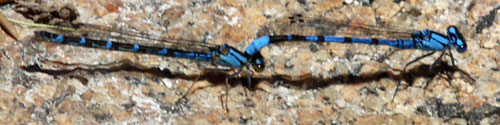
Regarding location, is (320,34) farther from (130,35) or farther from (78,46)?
(78,46)

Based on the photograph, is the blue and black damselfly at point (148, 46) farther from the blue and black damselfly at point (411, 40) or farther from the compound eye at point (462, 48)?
the compound eye at point (462, 48)

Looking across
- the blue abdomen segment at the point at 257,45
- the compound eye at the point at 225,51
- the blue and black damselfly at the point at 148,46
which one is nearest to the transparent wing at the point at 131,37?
the blue and black damselfly at the point at 148,46

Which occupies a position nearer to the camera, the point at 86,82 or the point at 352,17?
the point at 86,82

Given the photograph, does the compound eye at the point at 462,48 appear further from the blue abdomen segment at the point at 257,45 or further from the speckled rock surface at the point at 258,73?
the blue abdomen segment at the point at 257,45

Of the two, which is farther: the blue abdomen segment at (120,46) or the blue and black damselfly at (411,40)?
the blue and black damselfly at (411,40)

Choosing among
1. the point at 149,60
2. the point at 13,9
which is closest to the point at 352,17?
the point at 149,60

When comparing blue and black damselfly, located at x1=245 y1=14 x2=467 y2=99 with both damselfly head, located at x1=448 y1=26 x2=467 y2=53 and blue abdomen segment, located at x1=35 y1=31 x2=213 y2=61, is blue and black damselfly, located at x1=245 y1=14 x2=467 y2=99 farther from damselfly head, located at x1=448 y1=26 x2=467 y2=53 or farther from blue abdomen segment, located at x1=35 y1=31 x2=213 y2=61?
blue abdomen segment, located at x1=35 y1=31 x2=213 y2=61

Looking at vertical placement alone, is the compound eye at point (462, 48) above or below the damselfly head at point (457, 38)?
below
